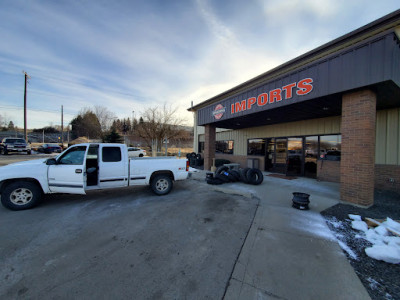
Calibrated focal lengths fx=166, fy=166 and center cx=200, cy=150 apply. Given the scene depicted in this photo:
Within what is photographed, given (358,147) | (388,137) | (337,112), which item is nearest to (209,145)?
(337,112)

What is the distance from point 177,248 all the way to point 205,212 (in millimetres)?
1766

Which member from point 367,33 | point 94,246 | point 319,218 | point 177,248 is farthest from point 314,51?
point 94,246

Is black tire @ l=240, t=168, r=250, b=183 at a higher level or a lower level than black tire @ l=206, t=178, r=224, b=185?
higher

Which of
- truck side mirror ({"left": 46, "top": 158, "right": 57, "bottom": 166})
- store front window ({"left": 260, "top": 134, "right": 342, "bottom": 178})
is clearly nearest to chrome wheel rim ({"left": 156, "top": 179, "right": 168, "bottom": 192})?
truck side mirror ({"left": 46, "top": 158, "right": 57, "bottom": 166})

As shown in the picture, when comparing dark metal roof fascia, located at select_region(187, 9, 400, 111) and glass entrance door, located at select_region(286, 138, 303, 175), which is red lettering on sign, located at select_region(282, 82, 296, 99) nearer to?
dark metal roof fascia, located at select_region(187, 9, 400, 111)

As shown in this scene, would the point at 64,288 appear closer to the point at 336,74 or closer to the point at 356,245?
the point at 356,245

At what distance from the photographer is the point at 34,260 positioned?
2689 mm

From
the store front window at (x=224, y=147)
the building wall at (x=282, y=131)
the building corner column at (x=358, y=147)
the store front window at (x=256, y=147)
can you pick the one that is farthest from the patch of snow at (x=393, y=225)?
the store front window at (x=224, y=147)

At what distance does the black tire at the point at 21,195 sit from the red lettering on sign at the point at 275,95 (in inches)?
343

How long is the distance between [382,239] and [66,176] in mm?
7893

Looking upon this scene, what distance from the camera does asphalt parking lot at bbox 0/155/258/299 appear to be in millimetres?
2174

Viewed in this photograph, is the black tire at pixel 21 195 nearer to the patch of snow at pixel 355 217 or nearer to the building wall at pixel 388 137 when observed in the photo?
the patch of snow at pixel 355 217

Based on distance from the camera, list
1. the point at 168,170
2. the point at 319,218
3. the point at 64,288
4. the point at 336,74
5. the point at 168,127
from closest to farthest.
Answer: the point at 64,288
the point at 319,218
the point at 336,74
the point at 168,170
the point at 168,127

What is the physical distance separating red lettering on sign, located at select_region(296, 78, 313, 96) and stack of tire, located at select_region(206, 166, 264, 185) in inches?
148
